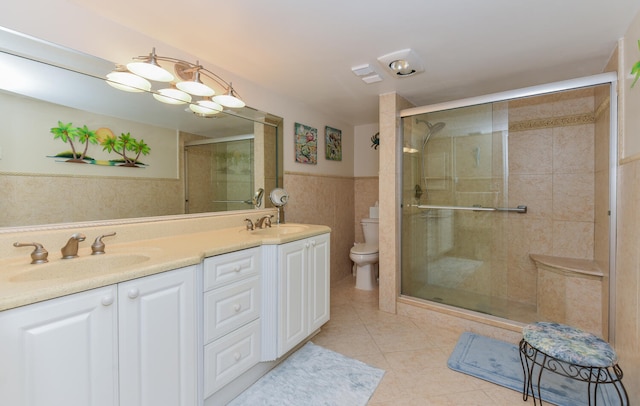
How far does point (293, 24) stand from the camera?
1520mm

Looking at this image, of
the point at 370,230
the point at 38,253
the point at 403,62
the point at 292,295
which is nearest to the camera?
the point at 38,253

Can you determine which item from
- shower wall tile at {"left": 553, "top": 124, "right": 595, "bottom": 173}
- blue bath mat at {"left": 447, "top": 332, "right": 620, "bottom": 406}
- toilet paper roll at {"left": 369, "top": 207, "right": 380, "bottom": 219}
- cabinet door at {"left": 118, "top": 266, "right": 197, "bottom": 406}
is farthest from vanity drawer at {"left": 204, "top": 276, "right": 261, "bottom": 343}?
shower wall tile at {"left": 553, "top": 124, "right": 595, "bottom": 173}

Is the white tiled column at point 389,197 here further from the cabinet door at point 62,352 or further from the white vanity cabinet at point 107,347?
the cabinet door at point 62,352

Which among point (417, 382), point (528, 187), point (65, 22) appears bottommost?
point (417, 382)

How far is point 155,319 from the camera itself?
1125 millimetres

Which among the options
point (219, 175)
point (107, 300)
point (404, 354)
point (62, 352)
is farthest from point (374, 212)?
point (62, 352)

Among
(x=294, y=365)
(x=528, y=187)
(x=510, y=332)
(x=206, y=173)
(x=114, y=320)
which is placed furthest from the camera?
(x=528, y=187)

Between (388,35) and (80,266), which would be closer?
(80,266)

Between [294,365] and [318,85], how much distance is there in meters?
2.12

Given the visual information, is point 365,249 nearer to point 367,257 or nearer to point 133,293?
point 367,257

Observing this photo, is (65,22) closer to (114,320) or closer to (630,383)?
(114,320)

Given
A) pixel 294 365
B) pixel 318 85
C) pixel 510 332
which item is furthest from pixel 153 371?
pixel 510 332

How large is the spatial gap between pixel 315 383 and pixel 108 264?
1.30 m

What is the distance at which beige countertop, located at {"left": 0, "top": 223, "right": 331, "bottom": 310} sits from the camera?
33.9 inches
